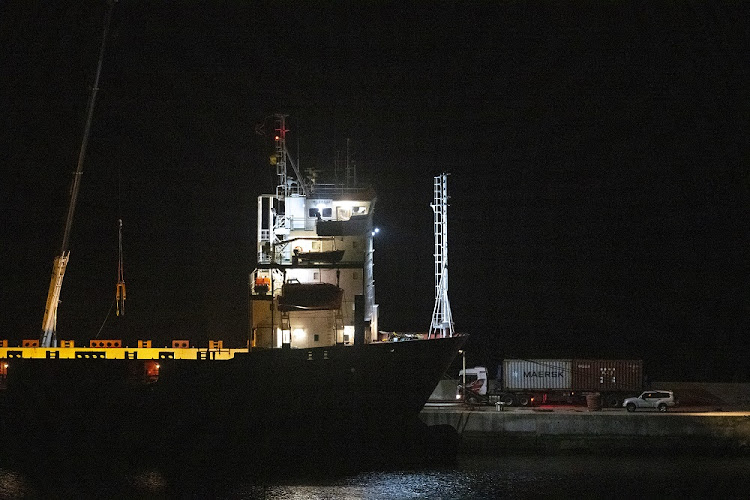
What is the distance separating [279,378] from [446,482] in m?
6.60

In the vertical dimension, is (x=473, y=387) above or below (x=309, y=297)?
below

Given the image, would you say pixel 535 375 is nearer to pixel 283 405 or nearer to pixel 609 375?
pixel 609 375

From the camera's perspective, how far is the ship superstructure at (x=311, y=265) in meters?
28.6

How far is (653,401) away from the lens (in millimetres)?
31844

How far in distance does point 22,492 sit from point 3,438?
6451mm

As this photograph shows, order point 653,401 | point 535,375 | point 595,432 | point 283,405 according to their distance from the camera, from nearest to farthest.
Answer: point 283,405 < point 595,432 < point 653,401 < point 535,375

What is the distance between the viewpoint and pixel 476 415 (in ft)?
98.8

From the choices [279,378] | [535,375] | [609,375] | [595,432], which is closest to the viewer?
[279,378]

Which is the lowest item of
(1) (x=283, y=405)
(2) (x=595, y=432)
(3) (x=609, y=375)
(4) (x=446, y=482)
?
(4) (x=446, y=482)

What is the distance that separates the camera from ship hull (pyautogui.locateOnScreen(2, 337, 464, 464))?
91.5 feet

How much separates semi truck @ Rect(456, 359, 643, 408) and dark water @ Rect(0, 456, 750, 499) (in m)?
5.40

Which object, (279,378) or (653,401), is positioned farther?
(653,401)

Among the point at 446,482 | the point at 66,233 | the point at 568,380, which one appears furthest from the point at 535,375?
the point at 66,233

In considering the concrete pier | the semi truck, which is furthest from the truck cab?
the concrete pier
